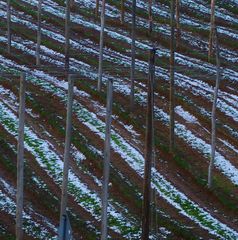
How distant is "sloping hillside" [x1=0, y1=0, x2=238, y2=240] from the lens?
87.6 ft

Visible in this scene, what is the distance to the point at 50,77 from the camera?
44.0 metres

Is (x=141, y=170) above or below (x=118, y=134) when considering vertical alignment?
below

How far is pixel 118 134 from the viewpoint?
116 ft

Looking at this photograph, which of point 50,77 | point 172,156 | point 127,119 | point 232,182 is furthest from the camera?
point 50,77

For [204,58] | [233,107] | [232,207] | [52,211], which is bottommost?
[52,211]

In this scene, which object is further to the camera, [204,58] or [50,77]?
[204,58]

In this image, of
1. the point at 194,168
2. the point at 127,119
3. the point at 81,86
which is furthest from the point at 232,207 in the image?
the point at 81,86

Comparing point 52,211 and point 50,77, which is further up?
point 50,77

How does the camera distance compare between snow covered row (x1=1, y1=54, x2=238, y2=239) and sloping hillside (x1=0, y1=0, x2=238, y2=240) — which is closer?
snow covered row (x1=1, y1=54, x2=238, y2=239)

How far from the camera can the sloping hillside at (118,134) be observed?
26.7m

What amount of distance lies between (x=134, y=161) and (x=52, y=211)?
20.7ft

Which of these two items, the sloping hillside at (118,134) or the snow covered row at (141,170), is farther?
the sloping hillside at (118,134)

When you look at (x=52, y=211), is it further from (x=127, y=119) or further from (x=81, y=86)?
(x=81, y=86)

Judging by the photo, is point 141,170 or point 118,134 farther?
point 118,134
